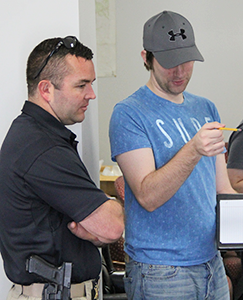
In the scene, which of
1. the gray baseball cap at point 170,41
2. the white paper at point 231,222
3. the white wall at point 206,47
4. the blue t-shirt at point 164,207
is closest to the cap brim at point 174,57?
the gray baseball cap at point 170,41

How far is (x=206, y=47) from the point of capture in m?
4.48

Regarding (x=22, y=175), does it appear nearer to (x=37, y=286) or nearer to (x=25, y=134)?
(x=25, y=134)

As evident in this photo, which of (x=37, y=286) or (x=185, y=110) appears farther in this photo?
(x=185, y=110)

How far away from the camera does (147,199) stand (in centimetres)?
116

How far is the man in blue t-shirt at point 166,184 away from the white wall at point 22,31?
31cm

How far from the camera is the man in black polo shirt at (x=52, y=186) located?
1.01m

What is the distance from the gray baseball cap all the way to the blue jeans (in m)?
0.66

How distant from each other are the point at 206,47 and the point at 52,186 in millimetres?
3906

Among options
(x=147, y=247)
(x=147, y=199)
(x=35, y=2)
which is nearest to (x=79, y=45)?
(x=35, y=2)

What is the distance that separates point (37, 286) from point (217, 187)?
745mm

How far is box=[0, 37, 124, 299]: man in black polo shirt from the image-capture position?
1.01m

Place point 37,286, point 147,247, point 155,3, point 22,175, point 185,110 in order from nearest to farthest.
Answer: point 22,175
point 37,286
point 147,247
point 185,110
point 155,3

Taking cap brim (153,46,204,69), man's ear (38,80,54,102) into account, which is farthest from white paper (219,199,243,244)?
man's ear (38,80,54,102)

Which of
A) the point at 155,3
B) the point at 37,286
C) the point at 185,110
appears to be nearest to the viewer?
the point at 37,286
